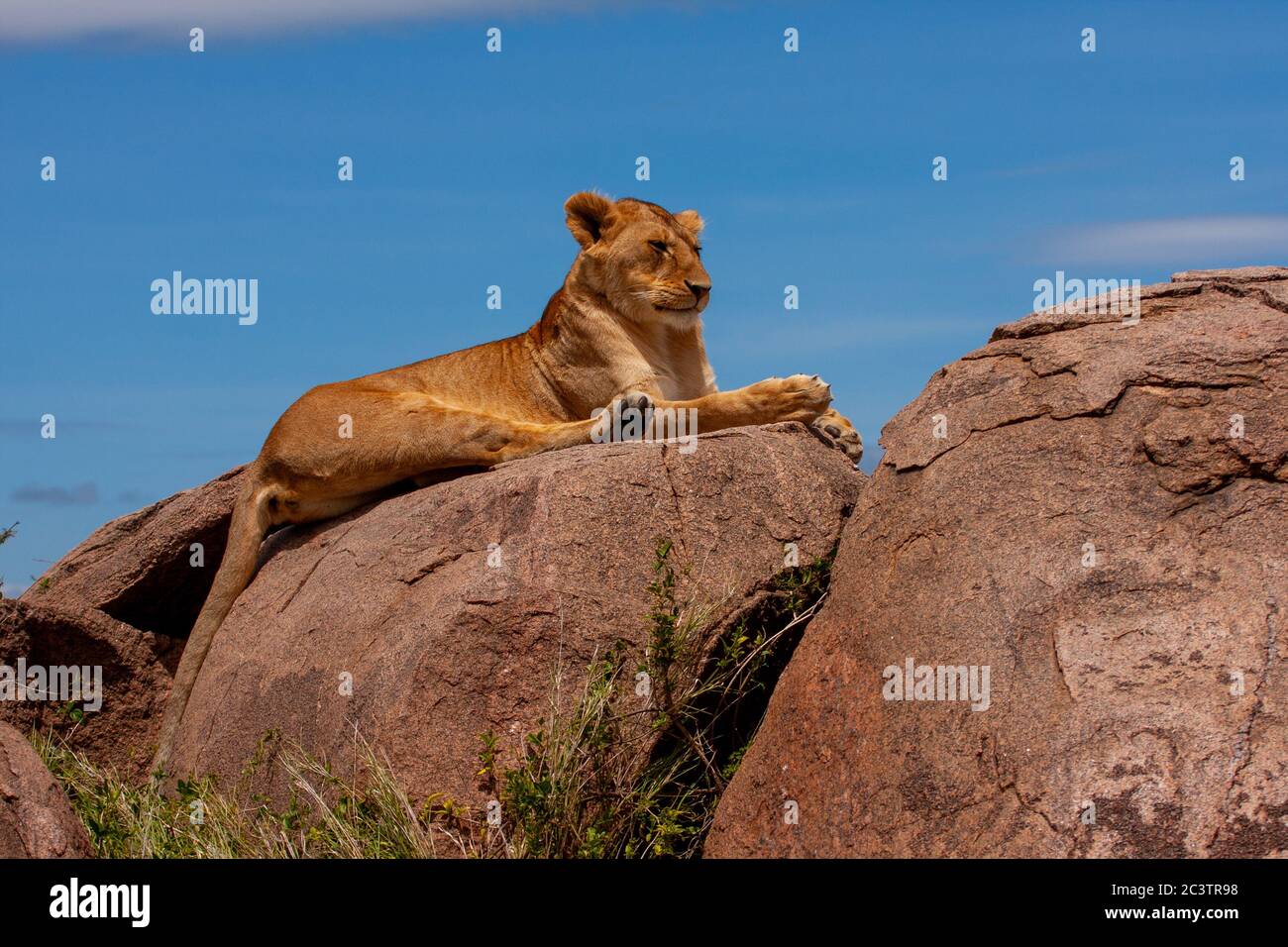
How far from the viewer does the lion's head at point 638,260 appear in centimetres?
891

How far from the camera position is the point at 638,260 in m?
8.91

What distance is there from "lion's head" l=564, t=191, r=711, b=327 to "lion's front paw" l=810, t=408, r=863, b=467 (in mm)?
1171

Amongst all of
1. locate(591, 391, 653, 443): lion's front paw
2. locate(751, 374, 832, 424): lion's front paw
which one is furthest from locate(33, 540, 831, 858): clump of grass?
locate(591, 391, 653, 443): lion's front paw

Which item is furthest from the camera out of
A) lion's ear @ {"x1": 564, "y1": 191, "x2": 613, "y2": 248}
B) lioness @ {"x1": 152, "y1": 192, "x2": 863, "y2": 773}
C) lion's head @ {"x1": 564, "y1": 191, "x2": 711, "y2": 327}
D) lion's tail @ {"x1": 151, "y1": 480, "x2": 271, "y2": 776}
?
lion's ear @ {"x1": 564, "y1": 191, "x2": 613, "y2": 248}

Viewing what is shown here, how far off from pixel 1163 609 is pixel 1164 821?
0.86m

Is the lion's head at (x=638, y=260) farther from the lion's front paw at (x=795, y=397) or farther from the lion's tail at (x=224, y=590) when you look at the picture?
the lion's tail at (x=224, y=590)

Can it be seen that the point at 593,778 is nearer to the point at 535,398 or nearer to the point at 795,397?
the point at 795,397

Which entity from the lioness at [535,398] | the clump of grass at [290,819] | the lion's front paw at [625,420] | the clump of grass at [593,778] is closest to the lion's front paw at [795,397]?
the lioness at [535,398]

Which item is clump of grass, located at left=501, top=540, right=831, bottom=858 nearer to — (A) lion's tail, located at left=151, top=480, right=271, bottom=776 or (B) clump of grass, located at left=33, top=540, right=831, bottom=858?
(B) clump of grass, located at left=33, top=540, right=831, bottom=858

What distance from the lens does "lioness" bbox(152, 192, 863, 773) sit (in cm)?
831

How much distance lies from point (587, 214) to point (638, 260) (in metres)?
0.51

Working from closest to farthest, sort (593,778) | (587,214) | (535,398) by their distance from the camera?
(593,778)
(587,214)
(535,398)

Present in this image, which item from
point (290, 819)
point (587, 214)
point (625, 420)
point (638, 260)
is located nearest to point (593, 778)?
point (290, 819)
